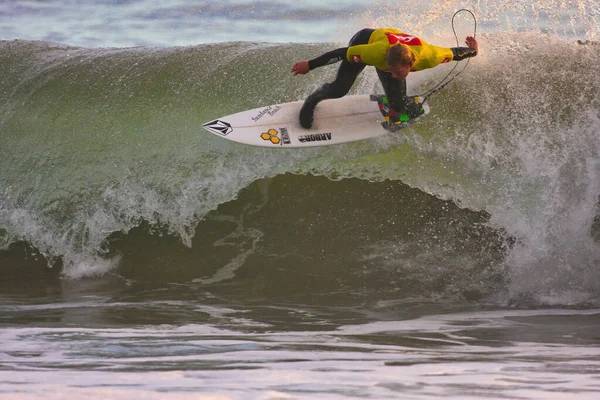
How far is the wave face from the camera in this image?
7.39 metres

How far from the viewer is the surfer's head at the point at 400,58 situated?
6.25 meters

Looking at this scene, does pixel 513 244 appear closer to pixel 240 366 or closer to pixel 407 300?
pixel 407 300

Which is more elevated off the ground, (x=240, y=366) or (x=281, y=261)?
(x=281, y=261)

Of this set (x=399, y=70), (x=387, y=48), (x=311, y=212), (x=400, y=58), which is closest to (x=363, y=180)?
(x=311, y=212)

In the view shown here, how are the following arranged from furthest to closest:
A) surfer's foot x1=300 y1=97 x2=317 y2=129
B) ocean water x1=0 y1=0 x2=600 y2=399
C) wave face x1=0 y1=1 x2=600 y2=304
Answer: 1. surfer's foot x1=300 y1=97 x2=317 y2=129
2. wave face x1=0 y1=1 x2=600 y2=304
3. ocean water x1=0 y1=0 x2=600 y2=399

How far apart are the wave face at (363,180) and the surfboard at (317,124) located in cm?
71

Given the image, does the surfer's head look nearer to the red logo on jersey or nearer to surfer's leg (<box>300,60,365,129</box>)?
the red logo on jersey

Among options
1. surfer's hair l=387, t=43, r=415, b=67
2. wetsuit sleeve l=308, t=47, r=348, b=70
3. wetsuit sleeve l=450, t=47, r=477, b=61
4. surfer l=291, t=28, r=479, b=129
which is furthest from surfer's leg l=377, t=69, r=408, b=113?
surfer's hair l=387, t=43, r=415, b=67

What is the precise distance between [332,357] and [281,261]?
130 inches

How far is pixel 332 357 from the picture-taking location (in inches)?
182

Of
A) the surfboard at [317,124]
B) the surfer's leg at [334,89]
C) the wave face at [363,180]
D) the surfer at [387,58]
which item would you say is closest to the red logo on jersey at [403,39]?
the surfer at [387,58]

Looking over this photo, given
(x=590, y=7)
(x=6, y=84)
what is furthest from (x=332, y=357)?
(x=6, y=84)

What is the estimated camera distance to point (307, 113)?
7621 mm

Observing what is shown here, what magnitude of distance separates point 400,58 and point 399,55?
0.08 feet
